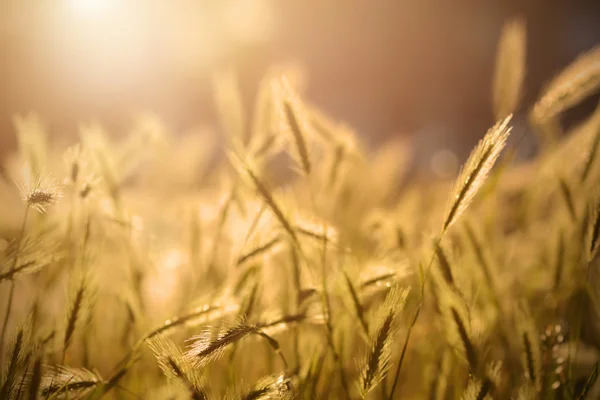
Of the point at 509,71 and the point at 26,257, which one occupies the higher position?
the point at 509,71

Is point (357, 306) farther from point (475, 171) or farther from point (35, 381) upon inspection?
point (35, 381)

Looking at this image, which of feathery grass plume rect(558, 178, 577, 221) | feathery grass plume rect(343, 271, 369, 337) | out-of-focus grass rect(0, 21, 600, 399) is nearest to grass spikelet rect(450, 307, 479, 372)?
out-of-focus grass rect(0, 21, 600, 399)

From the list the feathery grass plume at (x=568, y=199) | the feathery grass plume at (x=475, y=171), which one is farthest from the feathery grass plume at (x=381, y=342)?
the feathery grass plume at (x=568, y=199)

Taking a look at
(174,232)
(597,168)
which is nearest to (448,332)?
(597,168)

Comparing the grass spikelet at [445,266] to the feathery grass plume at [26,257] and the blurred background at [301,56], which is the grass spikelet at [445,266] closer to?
the feathery grass plume at [26,257]

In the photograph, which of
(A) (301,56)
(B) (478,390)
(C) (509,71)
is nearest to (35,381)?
(B) (478,390)

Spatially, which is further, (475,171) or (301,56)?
(301,56)

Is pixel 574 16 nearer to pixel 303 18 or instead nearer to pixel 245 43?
pixel 303 18
